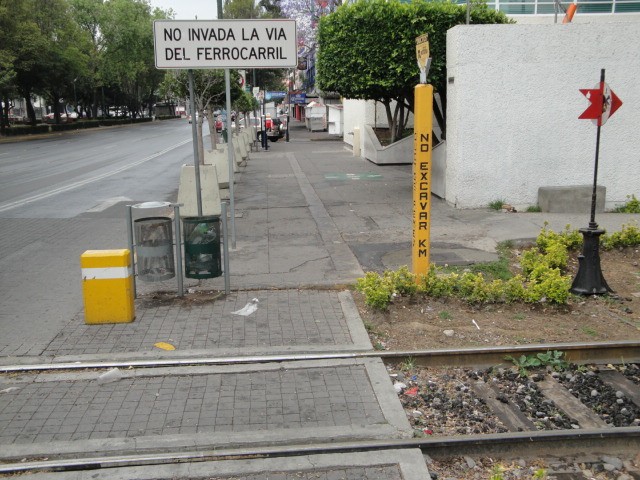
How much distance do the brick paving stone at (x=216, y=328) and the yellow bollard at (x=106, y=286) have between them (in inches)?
4.5

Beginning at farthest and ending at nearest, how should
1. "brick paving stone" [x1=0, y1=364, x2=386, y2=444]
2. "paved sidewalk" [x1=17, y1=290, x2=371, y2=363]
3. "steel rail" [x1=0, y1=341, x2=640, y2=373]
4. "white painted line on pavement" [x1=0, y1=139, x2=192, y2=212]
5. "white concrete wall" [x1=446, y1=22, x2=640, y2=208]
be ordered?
"white painted line on pavement" [x1=0, y1=139, x2=192, y2=212], "white concrete wall" [x1=446, y1=22, x2=640, y2=208], "paved sidewalk" [x1=17, y1=290, x2=371, y2=363], "steel rail" [x1=0, y1=341, x2=640, y2=373], "brick paving stone" [x1=0, y1=364, x2=386, y2=444]

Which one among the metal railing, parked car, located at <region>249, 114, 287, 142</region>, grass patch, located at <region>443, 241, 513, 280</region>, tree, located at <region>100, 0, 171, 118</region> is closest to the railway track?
grass patch, located at <region>443, 241, 513, 280</region>

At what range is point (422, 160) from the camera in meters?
7.48

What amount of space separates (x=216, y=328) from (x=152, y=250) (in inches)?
52.3

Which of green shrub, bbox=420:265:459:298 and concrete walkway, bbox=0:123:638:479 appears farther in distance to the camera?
green shrub, bbox=420:265:459:298

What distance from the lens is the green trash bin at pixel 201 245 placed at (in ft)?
25.1

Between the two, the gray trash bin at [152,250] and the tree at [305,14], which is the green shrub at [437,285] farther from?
the tree at [305,14]

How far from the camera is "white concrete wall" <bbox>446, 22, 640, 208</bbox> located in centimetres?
1287

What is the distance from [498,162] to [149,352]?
9.24 m

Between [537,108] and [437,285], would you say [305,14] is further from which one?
[437,285]

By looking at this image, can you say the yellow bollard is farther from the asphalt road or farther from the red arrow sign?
the red arrow sign

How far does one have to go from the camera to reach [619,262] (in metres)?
9.38

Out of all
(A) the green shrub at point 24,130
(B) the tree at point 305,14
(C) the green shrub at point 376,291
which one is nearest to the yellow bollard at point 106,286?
(C) the green shrub at point 376,291

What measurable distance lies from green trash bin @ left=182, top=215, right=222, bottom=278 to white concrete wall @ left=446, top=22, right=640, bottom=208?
7.15 metres
